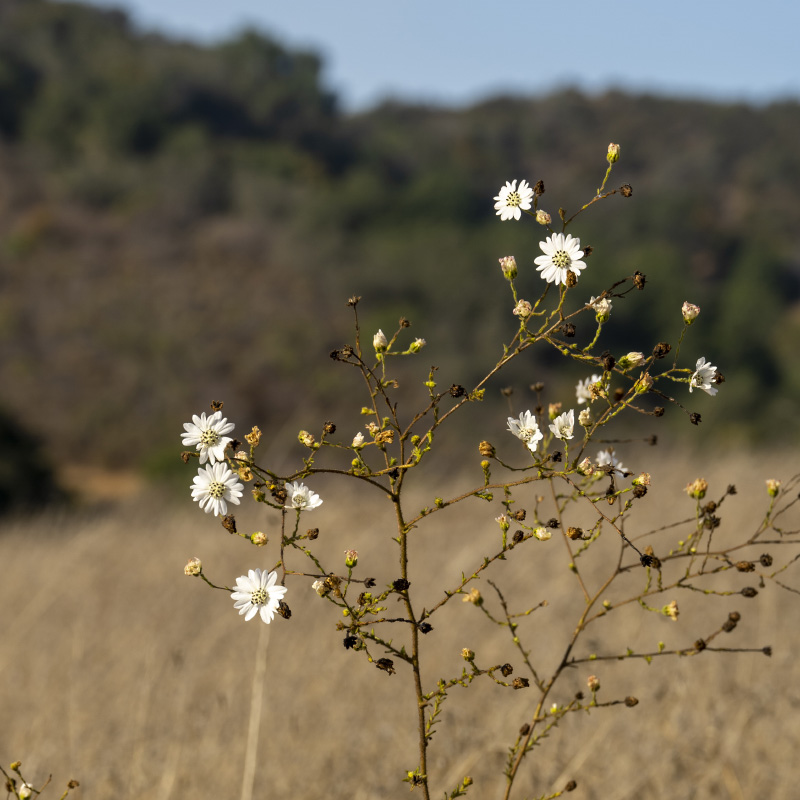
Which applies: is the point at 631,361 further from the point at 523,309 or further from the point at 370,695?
the point at 370,695

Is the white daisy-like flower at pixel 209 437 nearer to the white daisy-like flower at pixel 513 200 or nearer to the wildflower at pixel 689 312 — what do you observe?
the white daisy-like flower at pixel 513 200

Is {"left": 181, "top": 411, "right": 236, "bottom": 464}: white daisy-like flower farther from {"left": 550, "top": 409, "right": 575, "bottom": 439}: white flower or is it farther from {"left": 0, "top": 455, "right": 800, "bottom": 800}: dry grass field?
{"left": 0, "top": 455, "right": 800, "bottom": 800}: dry grass field

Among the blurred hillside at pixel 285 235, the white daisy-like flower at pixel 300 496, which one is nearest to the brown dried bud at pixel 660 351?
the white daisy-like flower at pixel 300 496

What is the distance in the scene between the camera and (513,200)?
1.12 meters

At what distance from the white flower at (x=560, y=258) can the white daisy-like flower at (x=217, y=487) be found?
0.45 m

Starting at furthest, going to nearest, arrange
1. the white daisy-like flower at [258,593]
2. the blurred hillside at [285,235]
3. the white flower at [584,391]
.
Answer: the blurred hillside at [285,235], the white flower at [584,391], the white daisy-like flower at [258,593]

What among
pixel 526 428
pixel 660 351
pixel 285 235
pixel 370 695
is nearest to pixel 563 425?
pixel 526 428

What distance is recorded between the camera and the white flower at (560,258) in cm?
106

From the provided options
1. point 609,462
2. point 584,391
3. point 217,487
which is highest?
point 584,391

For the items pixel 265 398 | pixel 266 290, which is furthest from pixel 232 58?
pixel 265 398

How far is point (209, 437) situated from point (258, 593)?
19 centimetres

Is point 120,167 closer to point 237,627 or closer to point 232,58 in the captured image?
point 232,58

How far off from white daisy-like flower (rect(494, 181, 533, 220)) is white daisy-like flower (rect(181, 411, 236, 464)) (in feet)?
1.44

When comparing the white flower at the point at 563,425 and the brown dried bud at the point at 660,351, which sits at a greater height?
the brown dried bud at the point at 660,351
